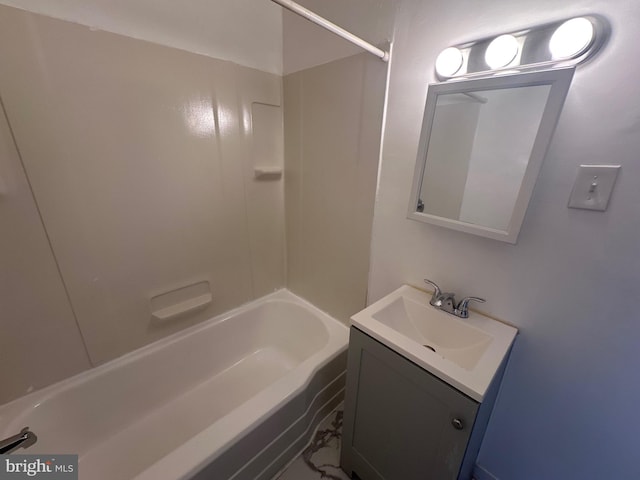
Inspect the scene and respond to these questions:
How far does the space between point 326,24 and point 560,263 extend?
3.54 feet

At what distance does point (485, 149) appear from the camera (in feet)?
3.08

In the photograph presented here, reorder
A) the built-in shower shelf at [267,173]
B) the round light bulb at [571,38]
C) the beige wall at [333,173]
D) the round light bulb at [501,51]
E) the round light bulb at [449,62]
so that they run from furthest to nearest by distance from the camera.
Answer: the built-in shower shelf at [267,173], the beige wall at [333,173], the round light bulb at [449,62], the round light bulb at [501,51], the round light bulb at [571,38]

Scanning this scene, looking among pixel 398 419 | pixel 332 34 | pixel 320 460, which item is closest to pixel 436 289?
pixel 398 419

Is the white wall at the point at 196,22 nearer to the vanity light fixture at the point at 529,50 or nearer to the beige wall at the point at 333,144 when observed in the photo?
the beige wall at the point at 333,144

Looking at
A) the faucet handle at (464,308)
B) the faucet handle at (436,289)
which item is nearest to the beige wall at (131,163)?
the faucet handle at (436,289)

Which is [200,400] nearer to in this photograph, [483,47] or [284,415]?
[284,415]

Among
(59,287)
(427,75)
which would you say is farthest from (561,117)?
(59,287)

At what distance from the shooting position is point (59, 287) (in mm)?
1114

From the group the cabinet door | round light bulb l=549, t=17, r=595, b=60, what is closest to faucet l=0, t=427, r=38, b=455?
the cabinet door

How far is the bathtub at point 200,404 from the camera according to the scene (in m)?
1.01

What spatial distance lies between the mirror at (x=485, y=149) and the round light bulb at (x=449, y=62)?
5 cm

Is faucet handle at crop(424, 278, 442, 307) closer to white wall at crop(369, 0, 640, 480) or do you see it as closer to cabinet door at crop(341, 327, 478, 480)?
white wall at crop(369, 0, 640, 480)

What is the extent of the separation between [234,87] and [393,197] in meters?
1.06

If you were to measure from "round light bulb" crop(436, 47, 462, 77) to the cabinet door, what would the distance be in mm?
1019
